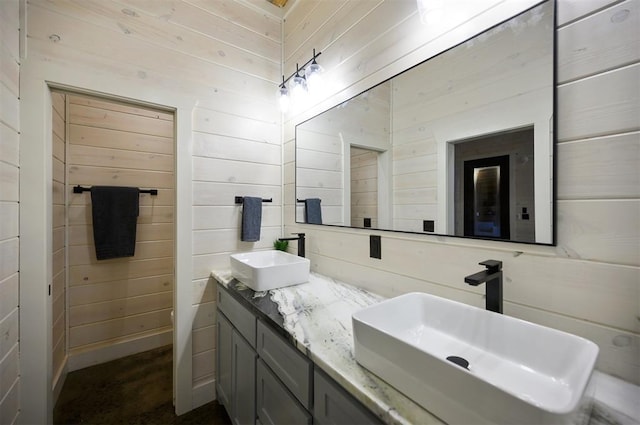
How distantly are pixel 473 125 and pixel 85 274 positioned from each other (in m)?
2.93

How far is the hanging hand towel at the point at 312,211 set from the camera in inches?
70.5

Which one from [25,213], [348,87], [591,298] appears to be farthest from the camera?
[348,87]

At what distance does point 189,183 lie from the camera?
1.74 metres

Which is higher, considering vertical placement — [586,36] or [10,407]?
[586,36]

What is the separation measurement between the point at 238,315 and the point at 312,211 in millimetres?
801

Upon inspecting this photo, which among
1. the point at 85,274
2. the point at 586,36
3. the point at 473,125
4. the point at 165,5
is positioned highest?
the point at 165,5

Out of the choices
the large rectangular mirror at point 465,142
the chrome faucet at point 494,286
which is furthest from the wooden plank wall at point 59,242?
the chrome faucet at point 494,286

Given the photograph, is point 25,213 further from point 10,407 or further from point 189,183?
point 10,407

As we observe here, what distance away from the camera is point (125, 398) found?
1.83 meters

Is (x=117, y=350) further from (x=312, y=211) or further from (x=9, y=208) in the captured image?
(x=312, y=211)

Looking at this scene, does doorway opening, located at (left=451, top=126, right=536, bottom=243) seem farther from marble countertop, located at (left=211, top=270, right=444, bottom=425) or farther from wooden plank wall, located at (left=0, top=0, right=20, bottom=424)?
wooden plank wall, located at (left=0, top=0, right=20, bottom=424)

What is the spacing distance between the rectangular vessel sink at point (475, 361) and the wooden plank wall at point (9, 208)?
1.52 m

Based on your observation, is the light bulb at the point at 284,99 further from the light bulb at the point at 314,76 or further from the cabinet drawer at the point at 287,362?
the cabinet drawer at the point at 287,362

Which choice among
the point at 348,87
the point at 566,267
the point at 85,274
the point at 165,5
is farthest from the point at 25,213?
the point at 566,267
